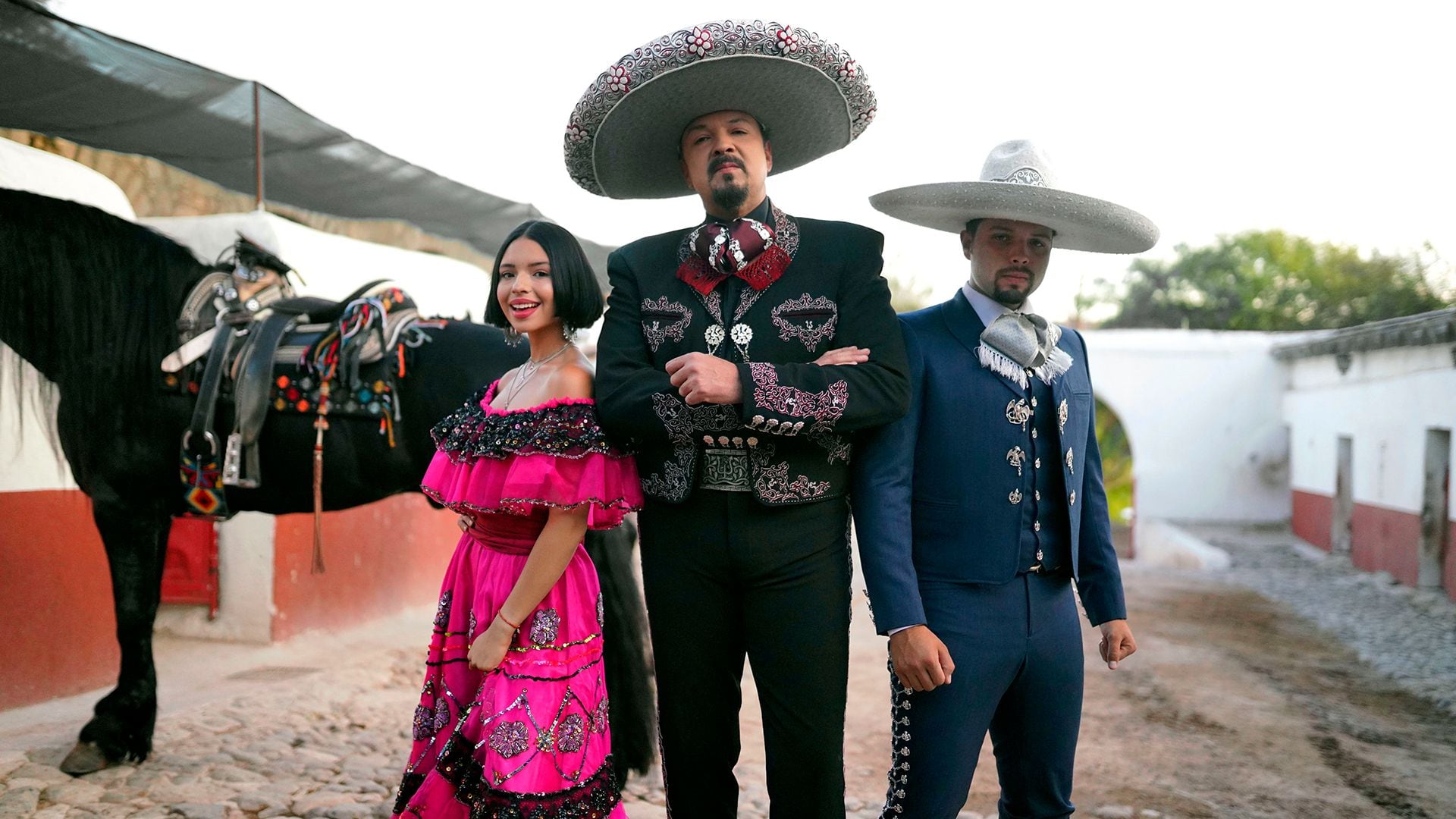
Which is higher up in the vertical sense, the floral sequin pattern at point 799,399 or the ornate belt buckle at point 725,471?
the floral sequin pattern at point 799,399

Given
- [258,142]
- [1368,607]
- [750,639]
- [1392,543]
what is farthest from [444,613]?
[1392,543]

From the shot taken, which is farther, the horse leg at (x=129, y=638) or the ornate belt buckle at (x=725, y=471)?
the horse leg at (x=129, y=638)

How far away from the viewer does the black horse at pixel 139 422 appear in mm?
3572

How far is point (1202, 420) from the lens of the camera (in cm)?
1738

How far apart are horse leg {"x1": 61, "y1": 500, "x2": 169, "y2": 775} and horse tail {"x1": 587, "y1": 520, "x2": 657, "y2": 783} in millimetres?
1698

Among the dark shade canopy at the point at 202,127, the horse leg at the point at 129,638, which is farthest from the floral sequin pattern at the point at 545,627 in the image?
the dark shade canopy at the point at 202,127

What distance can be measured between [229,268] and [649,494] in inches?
→ 105

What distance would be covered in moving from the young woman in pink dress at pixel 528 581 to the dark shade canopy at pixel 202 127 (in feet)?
7.38

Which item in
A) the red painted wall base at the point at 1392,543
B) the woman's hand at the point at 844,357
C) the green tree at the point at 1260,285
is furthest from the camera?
the green tree at the point at 1260,285

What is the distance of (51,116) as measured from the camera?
12.2 feet

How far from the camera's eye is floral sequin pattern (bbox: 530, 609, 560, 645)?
222 centimetres

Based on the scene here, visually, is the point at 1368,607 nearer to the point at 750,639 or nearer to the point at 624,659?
the point at 624,659

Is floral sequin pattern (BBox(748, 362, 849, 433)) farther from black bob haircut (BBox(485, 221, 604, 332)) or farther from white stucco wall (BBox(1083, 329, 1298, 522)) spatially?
white stucco wall (BBox(1083, 329, 1298, 522))

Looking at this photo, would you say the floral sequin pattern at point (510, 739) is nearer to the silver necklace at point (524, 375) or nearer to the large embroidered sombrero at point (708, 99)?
the silver necklace at point (524, 375)
